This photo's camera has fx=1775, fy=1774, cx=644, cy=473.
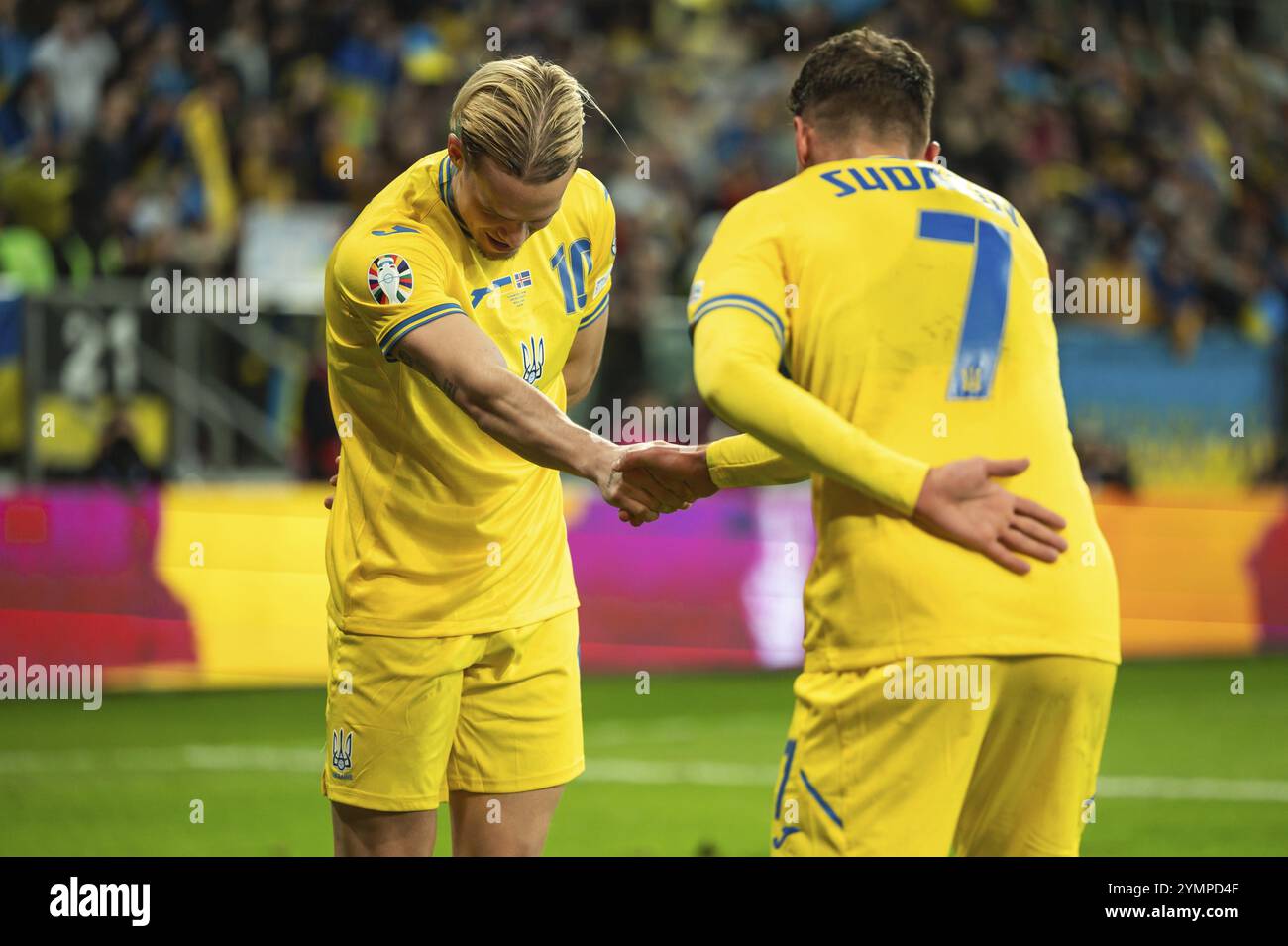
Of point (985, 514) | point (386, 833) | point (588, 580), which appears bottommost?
point (386, 833)

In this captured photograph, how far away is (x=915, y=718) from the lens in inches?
132

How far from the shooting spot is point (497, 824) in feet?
15.1

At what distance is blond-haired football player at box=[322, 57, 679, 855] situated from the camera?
4.27 metres

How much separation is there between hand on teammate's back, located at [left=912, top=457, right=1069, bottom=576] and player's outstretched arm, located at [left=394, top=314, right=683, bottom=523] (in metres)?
1.09

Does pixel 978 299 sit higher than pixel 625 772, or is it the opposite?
pixel 978 299

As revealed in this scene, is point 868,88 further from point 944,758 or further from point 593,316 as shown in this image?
point 593,316

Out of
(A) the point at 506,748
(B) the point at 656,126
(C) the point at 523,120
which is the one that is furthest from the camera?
(B) the point at 656,126

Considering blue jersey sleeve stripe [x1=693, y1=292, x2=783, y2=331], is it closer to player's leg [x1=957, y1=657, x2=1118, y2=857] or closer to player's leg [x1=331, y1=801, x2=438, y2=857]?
player's leg [x1=957, y1=657, x2=1118, y2=857]

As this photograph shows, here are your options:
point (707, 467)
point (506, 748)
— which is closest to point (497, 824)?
point (506, 748)

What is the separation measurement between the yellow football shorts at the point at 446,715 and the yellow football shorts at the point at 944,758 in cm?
123

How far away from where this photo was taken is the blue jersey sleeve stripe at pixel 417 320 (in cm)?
424

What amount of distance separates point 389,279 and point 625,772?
511cm

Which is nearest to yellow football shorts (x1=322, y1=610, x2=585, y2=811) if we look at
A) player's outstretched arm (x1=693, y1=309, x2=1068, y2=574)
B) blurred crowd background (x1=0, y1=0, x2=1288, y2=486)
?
player's outstretched arm (x1=693, y1=309, x2=1068, y2=574)

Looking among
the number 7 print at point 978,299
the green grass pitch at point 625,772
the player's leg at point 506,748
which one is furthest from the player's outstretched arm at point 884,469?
the green grass pitch at point 625,772
